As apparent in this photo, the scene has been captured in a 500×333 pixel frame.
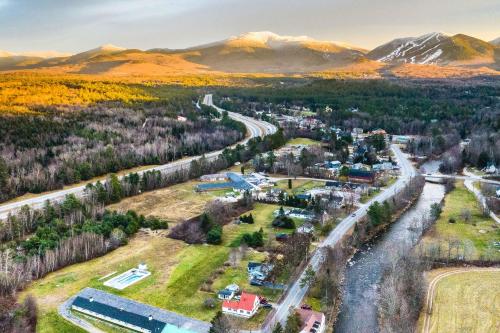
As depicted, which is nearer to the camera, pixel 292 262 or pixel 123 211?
pixel 292 262

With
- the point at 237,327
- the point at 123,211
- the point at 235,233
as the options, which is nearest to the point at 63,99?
the point at 123,211

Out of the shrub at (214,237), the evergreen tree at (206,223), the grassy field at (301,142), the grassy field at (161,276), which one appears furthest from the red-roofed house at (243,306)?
the grassy field at (301,142)

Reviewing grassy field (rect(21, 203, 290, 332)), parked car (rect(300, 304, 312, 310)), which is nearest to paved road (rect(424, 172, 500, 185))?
grassy field (rect(21, 203, 290, 332))

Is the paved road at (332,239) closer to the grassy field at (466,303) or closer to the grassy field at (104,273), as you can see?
the grassy field at (466,303)

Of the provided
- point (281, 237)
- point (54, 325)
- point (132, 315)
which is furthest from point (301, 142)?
point (54, 325)

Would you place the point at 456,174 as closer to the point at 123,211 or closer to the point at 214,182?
the point at 214,182

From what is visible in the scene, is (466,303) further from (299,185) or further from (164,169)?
(164,169)

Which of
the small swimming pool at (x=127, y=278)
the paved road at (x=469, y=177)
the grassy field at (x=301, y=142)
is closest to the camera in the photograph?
the small swimming pool at (x=127, y=278)
